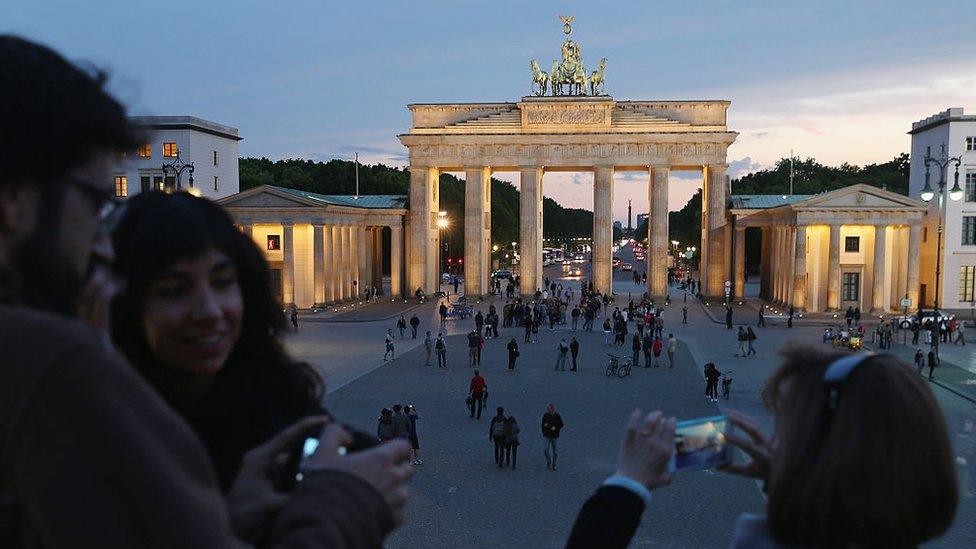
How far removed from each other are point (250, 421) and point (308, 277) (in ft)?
174

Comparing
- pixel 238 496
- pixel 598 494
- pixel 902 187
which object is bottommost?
pixel 598 494

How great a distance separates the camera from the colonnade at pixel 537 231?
201ft

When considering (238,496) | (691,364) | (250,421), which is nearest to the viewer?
(238,496)

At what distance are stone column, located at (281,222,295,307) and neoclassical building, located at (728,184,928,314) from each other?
106 feet

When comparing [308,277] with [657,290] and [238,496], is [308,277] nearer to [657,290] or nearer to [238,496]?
[657,290]

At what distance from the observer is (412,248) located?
6312 centimetres

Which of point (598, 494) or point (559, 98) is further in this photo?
point (559, 98)

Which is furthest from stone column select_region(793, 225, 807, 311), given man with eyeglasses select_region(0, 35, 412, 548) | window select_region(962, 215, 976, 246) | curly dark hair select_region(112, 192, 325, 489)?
man with eyeglasses select_region(0, 35, 412, 548)

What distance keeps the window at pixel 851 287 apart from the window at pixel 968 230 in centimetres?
877

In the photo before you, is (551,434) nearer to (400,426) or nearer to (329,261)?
(400,426)

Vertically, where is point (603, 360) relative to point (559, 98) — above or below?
below

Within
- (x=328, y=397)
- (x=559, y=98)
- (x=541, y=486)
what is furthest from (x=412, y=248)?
(x=541, y=486)

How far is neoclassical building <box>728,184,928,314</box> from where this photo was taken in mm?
49844

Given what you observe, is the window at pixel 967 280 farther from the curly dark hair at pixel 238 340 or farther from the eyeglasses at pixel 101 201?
the eyeglasses at pixel 101 201
